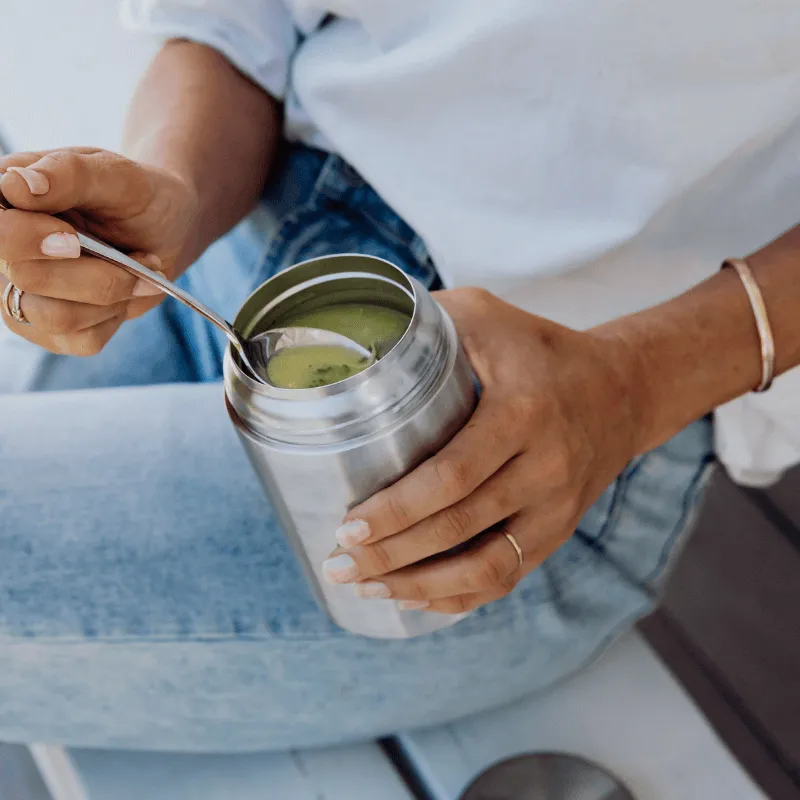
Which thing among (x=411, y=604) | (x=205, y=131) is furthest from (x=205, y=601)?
(x=205, y=131)

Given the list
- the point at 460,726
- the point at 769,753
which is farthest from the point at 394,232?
the point at 769,753

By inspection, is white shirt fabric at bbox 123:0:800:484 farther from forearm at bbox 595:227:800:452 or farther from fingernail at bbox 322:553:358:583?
fingernail at bbox 322:553:358:583

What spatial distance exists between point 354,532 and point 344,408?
67 mm

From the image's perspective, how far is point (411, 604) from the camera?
492 millimetres

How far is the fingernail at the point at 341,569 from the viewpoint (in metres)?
0.44

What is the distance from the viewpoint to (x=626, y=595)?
646mm

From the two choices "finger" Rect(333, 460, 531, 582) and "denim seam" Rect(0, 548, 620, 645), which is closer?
"finger" Rect(333, 460, 531, 582)

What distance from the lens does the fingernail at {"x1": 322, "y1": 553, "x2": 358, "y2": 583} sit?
17.4 inches

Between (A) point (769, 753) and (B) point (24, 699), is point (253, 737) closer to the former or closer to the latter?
(B) point (24, 699)

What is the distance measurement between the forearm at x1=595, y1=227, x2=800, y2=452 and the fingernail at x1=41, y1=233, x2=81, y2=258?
296 millimetres

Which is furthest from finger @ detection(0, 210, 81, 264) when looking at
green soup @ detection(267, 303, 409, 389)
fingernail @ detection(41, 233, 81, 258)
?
green soup @ detection(267, 303, 409, 389)

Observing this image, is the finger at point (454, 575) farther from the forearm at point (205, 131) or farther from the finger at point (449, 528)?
the forearm at point (205, 131)

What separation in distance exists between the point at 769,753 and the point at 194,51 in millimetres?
827

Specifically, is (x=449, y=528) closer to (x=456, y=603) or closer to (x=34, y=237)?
(x=456, y=603)
